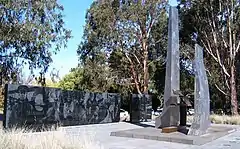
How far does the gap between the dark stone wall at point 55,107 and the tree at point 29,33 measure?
2.14m

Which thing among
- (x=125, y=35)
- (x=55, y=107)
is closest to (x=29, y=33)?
(x=55, y=107)

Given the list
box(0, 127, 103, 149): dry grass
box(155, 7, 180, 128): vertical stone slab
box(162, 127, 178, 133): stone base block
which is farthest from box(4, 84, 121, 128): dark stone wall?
box(0, 127, 103, 149): dry grass

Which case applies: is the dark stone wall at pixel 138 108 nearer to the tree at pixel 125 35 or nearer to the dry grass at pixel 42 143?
the tree at pixel 125 35

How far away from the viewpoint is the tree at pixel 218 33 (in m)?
27.2

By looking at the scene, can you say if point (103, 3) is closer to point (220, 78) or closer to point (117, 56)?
point (117, 56)

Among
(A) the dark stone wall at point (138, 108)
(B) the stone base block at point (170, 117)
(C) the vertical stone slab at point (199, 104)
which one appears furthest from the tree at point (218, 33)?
(C) the vertical stone slab at point (199, 104)

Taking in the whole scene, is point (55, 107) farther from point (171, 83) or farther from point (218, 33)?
point (218, 33)

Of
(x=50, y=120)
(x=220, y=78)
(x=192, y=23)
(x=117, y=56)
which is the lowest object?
(x=50, y=120)

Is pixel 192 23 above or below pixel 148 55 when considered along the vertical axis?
above

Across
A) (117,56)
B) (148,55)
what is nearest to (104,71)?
(117,56)

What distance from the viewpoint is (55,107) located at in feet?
52.3

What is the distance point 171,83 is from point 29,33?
274 inches

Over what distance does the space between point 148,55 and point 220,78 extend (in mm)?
7020

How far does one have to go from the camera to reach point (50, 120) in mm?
15555
